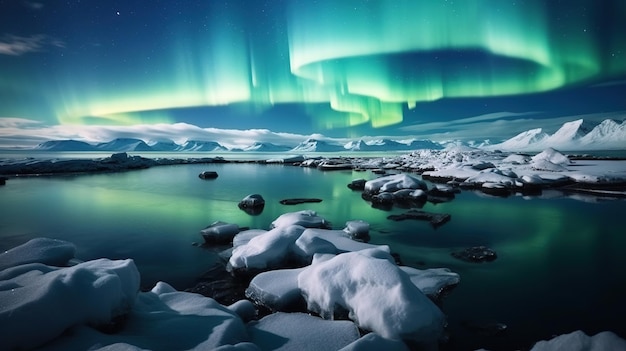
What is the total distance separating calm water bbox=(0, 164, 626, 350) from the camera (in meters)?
6.10

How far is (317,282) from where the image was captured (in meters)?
5.60

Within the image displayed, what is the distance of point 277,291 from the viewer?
5988 mm

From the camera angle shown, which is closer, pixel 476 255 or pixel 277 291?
pixel 277 291

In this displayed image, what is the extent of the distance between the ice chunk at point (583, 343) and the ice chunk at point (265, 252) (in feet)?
18.2

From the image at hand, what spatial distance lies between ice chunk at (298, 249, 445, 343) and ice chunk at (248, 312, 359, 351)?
278mm

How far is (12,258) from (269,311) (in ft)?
18.5

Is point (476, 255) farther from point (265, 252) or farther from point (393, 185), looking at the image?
point (393, 185)

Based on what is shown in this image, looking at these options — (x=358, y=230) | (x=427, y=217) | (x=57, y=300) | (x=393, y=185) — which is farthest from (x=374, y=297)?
(x=393, y=185)

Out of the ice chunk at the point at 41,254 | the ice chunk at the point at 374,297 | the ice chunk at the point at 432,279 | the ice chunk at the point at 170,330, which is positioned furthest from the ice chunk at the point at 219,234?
the ice chunk at the point at 432,279

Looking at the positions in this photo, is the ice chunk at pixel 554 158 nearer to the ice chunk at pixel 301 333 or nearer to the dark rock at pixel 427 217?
the dark rock at pixel 427 217

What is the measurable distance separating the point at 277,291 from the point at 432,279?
11.9 feet

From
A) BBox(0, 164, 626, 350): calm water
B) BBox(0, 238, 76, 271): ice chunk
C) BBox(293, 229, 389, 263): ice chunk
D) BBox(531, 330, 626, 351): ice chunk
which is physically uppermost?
BBox(0, 238, 76, 271): ice chunk

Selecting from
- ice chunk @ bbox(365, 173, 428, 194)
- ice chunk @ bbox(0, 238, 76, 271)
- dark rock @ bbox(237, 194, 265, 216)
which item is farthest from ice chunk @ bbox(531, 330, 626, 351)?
ice chunk @ bbox(365, 173, 428, 194)

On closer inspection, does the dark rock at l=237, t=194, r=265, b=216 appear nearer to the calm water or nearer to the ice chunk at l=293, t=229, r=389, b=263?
the calm water
